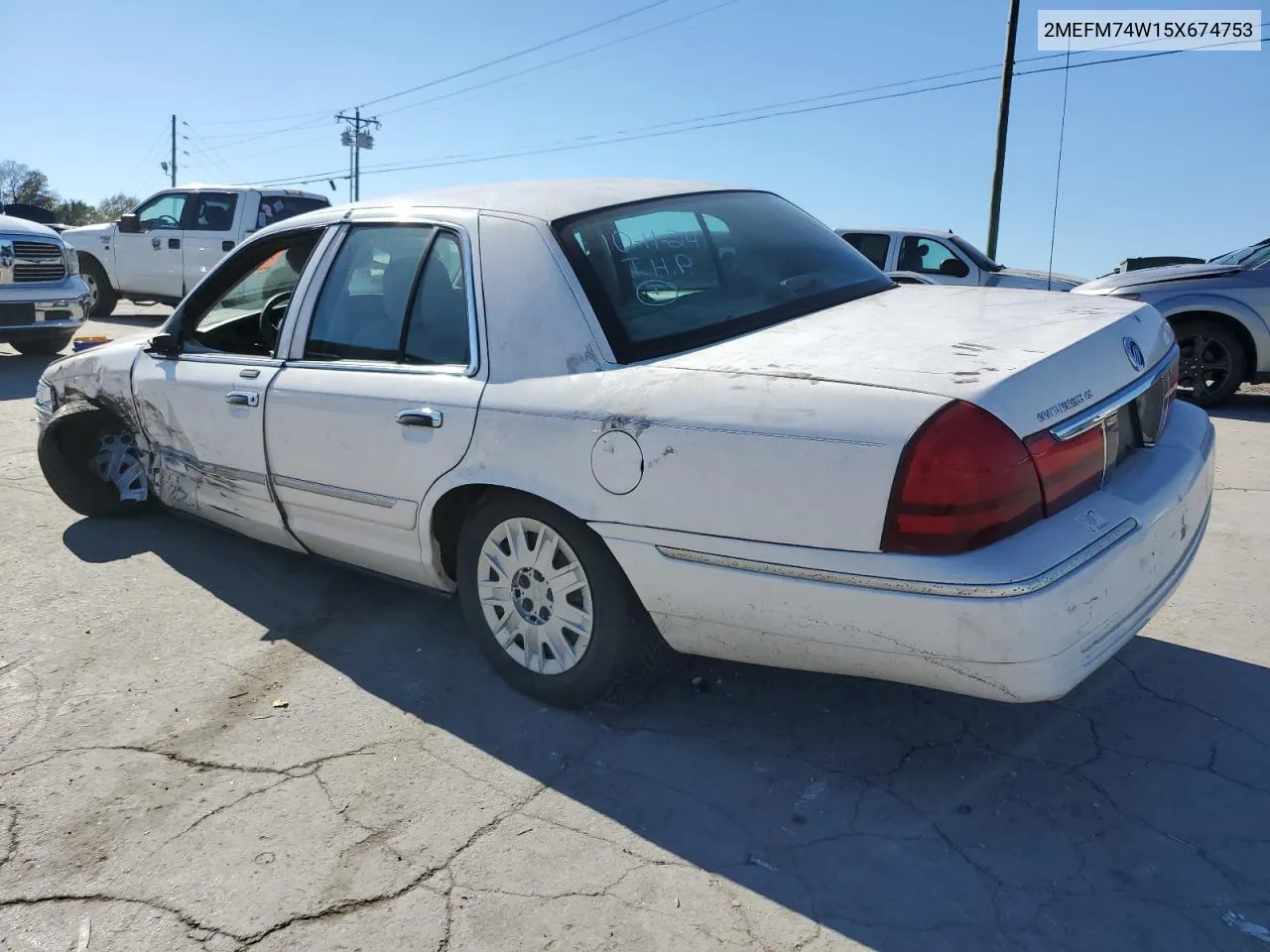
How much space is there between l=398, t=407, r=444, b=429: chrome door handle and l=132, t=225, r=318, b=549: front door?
32.3 inches

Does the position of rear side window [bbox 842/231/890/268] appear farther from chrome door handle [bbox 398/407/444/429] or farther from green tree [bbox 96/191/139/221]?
green tree [bbox 96/191/139/221]

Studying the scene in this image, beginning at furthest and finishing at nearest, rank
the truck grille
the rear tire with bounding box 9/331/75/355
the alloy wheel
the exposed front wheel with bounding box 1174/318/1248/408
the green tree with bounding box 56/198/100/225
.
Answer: the green tree with bounding box 56/198/100/225, the rear tire with bounding box 9/331/75/355, the truck grille, the exposed front wheel with bounding box 1174/318/1248/408, the alloy wheel

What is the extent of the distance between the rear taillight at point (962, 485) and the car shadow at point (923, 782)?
0.78 meters

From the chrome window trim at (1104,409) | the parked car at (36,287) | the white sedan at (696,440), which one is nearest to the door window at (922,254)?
Result: the parked car at (36,287)

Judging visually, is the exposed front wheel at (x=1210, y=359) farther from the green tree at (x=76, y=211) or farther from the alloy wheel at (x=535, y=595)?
Answer: the green tree at (x=76, y=211)

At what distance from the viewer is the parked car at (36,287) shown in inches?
408

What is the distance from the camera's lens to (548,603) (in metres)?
3.25

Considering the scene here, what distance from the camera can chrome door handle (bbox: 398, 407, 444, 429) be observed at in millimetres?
3340

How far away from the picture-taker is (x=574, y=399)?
2.99 m

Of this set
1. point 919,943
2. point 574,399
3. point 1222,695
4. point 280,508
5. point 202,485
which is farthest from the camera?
point 202,485

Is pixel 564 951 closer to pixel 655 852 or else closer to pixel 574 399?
pixel 655 852

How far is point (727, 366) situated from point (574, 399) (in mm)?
452

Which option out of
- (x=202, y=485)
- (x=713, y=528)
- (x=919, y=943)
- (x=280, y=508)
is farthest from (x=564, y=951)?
(x=202, y=485)

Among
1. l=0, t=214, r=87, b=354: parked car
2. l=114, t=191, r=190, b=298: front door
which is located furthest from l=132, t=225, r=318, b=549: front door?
l=114, t=191, r=190, b=298: front door
